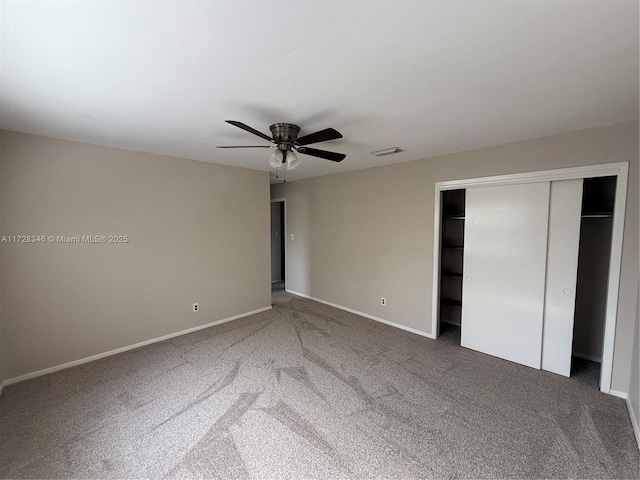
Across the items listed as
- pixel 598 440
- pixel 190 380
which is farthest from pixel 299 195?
pixel 598 440

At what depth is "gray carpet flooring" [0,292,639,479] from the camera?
1.72m

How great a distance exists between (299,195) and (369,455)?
4.30m

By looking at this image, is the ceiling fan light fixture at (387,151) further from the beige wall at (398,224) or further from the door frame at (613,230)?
the door frame at (613,230)

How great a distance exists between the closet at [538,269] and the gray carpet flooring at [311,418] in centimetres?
34

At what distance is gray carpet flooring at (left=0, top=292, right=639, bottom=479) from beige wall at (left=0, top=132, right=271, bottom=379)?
41 centimetres

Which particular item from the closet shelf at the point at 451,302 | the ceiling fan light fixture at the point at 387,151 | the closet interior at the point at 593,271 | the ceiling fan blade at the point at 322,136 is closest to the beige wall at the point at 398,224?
the closet shelf at the point at 451,302

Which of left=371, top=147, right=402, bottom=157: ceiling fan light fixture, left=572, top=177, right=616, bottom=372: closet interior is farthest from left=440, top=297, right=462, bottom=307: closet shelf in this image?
left=371, top=147, right=402, bottom=157: ceiling fan light fixture

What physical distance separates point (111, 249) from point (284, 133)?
8.06 feet

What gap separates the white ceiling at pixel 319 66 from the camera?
112 cm

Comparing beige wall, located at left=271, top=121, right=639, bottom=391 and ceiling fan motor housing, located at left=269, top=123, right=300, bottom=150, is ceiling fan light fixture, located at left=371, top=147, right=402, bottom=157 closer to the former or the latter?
beige wall, located at left=271, top=121, right=639, bottom=391

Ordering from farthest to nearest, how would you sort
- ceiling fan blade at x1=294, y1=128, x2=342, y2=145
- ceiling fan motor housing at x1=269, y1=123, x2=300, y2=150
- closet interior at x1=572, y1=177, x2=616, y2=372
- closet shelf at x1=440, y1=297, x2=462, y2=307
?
1. closet shelf at x1=440, y1=297, x2=462, y2=307
2. closet interior at x1=572, y1=177, x2=616, y2=372
3. ceiling fan motor housing at x1=269, y1=123, x2=300, y2=150
4. ceiling fan blade at x1=294, y1=128, x2=342, y2=145

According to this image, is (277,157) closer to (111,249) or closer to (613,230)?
(111,249)

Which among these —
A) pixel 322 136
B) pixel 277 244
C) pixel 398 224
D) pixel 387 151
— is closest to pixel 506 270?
pixel 398 224

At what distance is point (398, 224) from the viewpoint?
12.8ft
